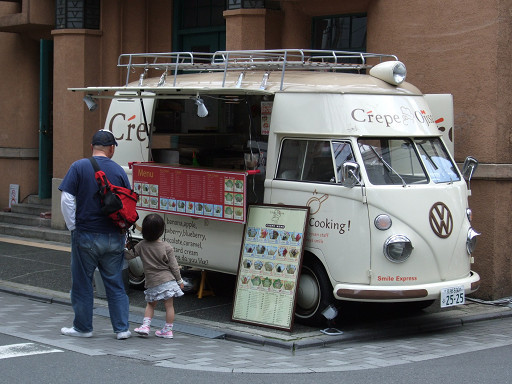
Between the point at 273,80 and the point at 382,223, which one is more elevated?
the point at 273,80

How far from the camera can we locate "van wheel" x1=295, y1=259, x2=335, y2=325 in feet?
29.0

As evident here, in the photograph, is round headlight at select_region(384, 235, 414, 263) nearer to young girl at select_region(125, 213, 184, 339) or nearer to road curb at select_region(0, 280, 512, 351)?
road curb at select_region(0, 280, 512, 351)

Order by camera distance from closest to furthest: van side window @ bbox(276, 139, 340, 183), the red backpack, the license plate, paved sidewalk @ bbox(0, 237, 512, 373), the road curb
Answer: paved sidewalk @ bbox(0, 237, 512, 373)
the red backpack
the road curb
the license plate
van side window @ bbox(276, 139, 340, 183)

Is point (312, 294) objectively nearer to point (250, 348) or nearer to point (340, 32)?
point (250, 348)

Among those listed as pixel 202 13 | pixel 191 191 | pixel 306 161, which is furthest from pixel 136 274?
pixel 202 13

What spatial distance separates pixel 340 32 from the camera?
12.8 meters

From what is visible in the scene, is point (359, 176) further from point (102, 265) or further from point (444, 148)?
point (102, 265)

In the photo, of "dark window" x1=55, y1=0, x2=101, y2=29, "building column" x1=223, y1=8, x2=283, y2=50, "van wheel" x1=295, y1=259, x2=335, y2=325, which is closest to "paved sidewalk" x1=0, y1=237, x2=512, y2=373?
"van wheel" x1=295, y1=259, x2=335, y2=325

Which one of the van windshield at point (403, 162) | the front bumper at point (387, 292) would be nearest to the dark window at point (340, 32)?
the van windshield at point (403, 162)

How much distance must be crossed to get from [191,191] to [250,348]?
91.5 inches

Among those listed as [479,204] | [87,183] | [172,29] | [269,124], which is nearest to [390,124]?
[269,124]

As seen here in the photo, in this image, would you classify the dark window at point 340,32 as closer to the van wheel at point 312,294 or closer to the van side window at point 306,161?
the van side window at point 306,161

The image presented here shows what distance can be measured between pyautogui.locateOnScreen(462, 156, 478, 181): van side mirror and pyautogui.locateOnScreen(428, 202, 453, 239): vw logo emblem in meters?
1.18

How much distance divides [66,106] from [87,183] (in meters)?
7.41
